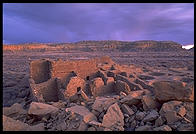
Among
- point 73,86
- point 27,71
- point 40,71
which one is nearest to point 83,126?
point 73,86

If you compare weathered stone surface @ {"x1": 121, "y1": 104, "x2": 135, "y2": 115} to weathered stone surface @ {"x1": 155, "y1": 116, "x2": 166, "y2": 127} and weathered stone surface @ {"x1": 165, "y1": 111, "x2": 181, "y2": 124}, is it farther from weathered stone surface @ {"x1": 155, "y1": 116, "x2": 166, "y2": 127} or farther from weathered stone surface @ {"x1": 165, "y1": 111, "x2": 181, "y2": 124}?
weathered stone surface @ {"x1": 165, "y1": 111, "x2": 181, "y2": 124}

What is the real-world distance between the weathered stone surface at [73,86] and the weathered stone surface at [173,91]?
15.1ft

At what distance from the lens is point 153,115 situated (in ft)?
17.0

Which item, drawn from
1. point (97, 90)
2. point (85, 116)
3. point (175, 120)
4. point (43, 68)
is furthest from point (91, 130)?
point (43, 68)

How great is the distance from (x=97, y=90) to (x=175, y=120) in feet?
18.7

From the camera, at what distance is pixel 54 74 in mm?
10883

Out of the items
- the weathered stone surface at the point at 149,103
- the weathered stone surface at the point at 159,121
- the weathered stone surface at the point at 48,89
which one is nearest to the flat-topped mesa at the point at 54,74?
the weathered stone surface at the point at 48,89

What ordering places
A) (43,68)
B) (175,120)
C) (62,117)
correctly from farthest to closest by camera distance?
(43,68)
(62,117)
(175,120)

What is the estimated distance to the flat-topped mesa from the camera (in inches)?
396

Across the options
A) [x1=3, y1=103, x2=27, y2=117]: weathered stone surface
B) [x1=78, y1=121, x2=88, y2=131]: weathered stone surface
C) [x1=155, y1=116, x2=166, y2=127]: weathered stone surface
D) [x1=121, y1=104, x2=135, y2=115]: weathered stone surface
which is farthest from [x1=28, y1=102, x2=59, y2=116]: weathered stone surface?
[x1=155, y1=116, x2=166, y2=127]: weathered stone surface

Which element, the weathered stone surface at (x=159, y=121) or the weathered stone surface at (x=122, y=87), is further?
the weathered stone surface at (x=122, y=87)

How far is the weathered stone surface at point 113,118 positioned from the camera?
5049 mm

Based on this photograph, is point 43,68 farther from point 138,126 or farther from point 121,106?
point 138,126

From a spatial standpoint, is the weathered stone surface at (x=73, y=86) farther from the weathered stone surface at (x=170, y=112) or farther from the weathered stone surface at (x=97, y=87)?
the weathered stone surface at (x=170, y=112)
